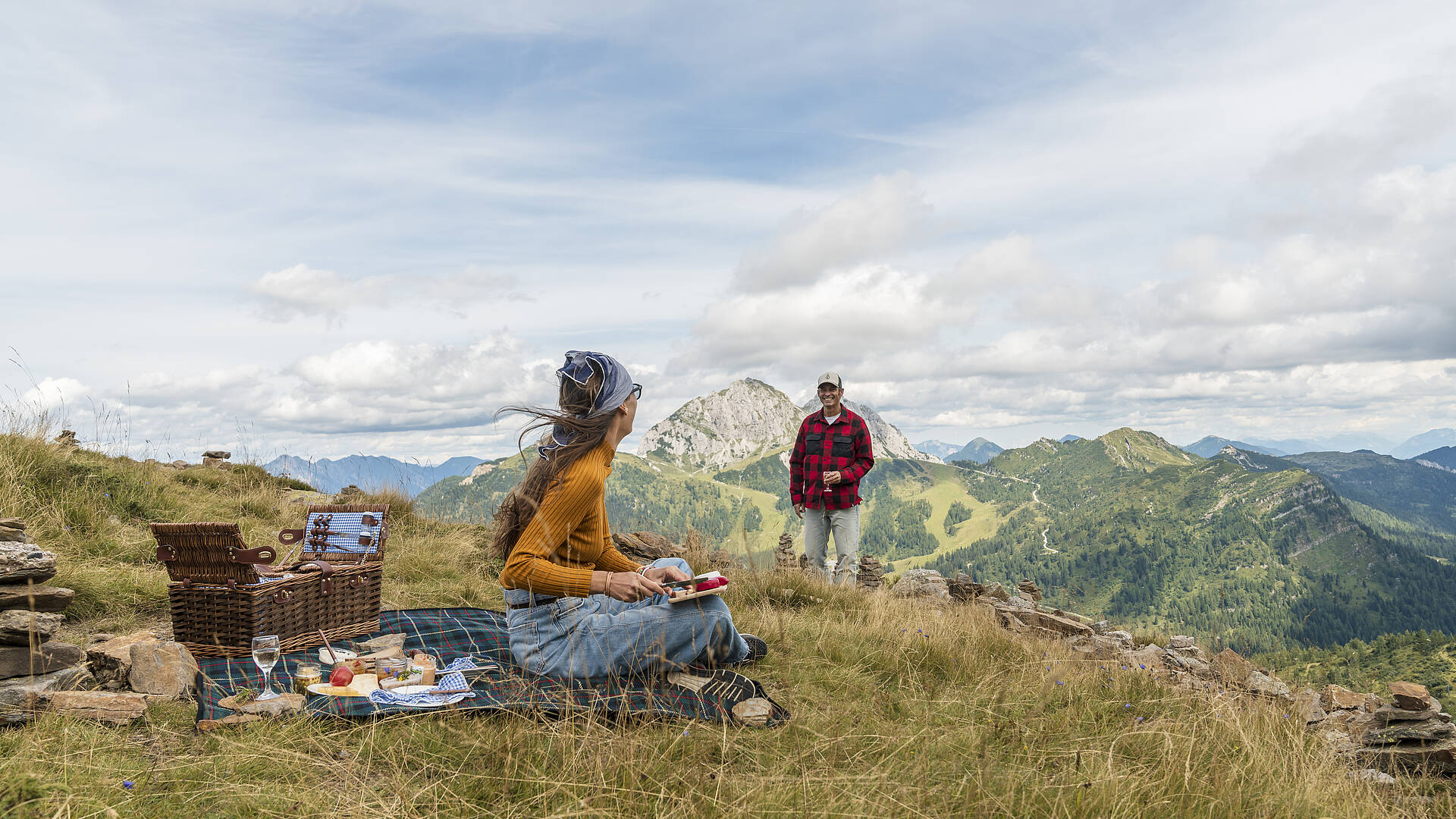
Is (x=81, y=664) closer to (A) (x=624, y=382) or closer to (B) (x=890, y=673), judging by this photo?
(A) (x=624, y=382)

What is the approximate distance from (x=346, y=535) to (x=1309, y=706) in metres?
8.45

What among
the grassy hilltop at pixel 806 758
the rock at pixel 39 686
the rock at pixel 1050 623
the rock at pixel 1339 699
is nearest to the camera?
the grassy hilltop at pixel 806 758

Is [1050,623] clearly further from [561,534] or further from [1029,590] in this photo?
[561,534]

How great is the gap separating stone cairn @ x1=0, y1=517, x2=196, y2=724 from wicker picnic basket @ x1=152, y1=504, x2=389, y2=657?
552 mm

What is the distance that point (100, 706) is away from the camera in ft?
11.4

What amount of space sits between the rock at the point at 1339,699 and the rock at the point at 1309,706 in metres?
0.48

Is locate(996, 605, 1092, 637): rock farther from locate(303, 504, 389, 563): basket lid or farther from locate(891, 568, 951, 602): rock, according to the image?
locate(303, 504, 389, 563): basket lid

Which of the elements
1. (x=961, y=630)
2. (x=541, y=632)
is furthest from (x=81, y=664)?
(x=961, y=630)

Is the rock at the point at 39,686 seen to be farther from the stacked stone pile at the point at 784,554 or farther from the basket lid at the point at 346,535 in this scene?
the stacked stone pile at the point at 784,554

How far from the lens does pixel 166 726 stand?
11.5 feet

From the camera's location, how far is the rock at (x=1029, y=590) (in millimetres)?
11700

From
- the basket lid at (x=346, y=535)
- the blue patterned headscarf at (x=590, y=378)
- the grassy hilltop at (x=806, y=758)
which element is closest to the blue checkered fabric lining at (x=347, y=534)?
Result: the basket lid at (x=346, y=535)

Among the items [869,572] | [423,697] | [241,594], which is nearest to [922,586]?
[869,572]

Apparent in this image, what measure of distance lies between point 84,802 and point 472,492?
10.8 meters
